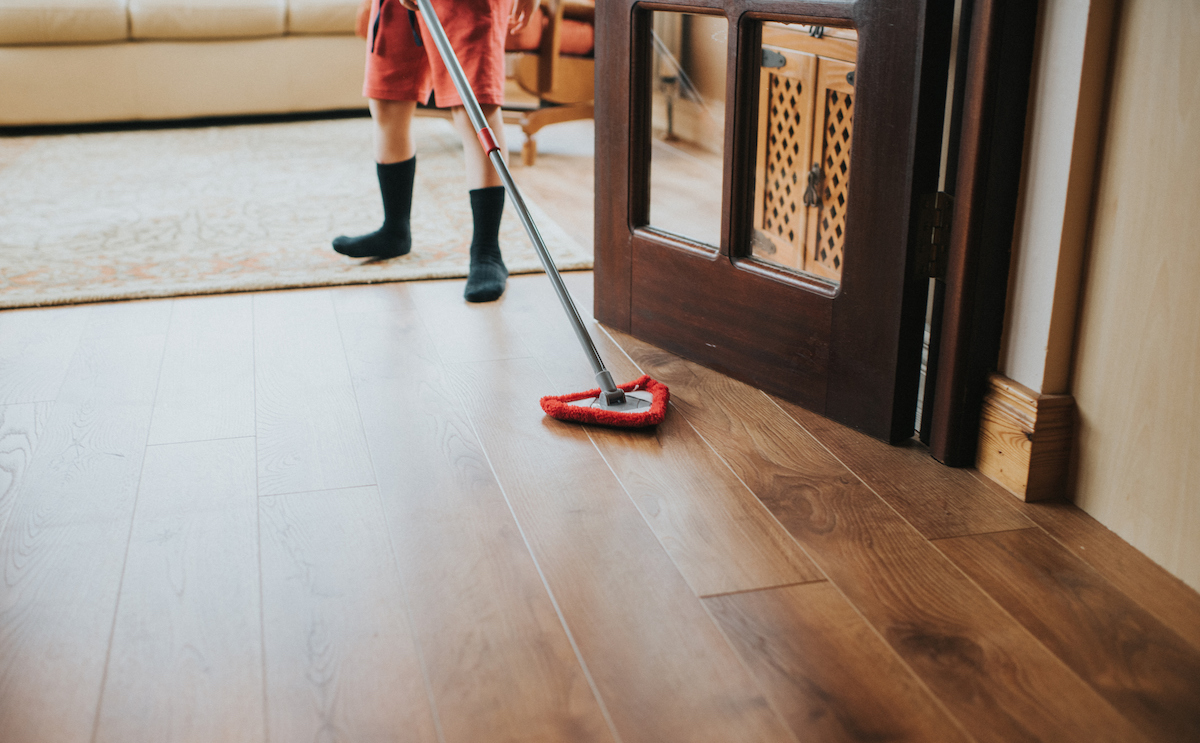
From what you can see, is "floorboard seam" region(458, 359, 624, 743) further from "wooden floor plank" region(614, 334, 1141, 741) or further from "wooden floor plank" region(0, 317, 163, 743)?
"wooden floor plank" region(0, 317, 163, 743)

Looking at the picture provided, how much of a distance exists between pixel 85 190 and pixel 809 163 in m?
2.33

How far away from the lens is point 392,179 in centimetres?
230

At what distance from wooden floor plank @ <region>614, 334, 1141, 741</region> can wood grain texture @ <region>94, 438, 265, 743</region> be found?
23.3 inches

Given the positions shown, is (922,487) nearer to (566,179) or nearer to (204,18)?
(566,179)

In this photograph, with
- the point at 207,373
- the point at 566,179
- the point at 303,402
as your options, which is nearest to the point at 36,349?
the point at 207,373

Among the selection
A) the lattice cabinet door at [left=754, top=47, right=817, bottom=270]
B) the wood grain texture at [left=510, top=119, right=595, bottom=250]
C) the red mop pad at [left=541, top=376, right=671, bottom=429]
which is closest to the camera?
the red mop pad at [left=541, top=376, right=671, bottom=429]

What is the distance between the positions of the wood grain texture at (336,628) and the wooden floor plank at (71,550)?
0.16m

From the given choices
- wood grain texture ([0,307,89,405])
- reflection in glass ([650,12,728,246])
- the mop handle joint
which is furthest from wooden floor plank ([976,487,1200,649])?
wood grain texture ([0,307,89,405])

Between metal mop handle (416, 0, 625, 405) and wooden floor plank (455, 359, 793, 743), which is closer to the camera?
wooden floor plank (455, 359, 793, 743)

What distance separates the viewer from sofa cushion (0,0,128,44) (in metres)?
3.92

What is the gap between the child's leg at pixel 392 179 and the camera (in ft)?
7.33

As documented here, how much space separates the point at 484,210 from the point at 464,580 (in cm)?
120

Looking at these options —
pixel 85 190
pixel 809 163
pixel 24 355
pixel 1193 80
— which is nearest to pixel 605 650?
pixel 1193 80

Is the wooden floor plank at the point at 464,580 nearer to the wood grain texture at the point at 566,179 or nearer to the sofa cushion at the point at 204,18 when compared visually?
the wood grain texture at the point at 566,179
